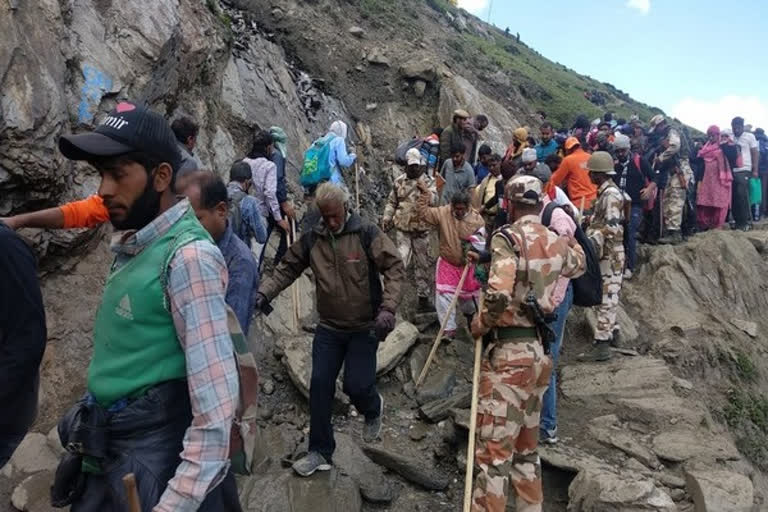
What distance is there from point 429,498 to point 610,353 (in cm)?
420

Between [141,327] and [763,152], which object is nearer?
[141,327]

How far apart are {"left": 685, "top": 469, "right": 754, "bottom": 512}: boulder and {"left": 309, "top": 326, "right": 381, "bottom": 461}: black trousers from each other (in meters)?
2.99

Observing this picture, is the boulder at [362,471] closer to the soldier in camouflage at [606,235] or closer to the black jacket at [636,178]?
the soldier in camouflage at [606,235]

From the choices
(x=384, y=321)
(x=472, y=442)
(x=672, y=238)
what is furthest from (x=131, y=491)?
(x=672, y=238)

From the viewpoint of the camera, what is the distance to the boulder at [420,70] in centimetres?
1581

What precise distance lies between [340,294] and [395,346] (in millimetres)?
3011

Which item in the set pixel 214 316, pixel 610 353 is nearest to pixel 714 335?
pixel 610 353

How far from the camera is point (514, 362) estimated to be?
13.0ft

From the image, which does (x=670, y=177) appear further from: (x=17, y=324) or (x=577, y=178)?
(x=17, y=324)

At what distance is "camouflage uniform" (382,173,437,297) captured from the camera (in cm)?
814

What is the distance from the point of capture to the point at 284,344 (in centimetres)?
696

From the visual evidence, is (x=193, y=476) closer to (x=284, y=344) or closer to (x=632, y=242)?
(x=284, y=344)

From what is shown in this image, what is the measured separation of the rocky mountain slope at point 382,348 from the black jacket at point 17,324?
2371 mm

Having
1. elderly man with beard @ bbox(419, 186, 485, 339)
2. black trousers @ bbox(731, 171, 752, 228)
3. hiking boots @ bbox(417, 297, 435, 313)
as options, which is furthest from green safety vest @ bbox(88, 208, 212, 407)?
black trousers @ bbox(731, 171, 752, 228)
